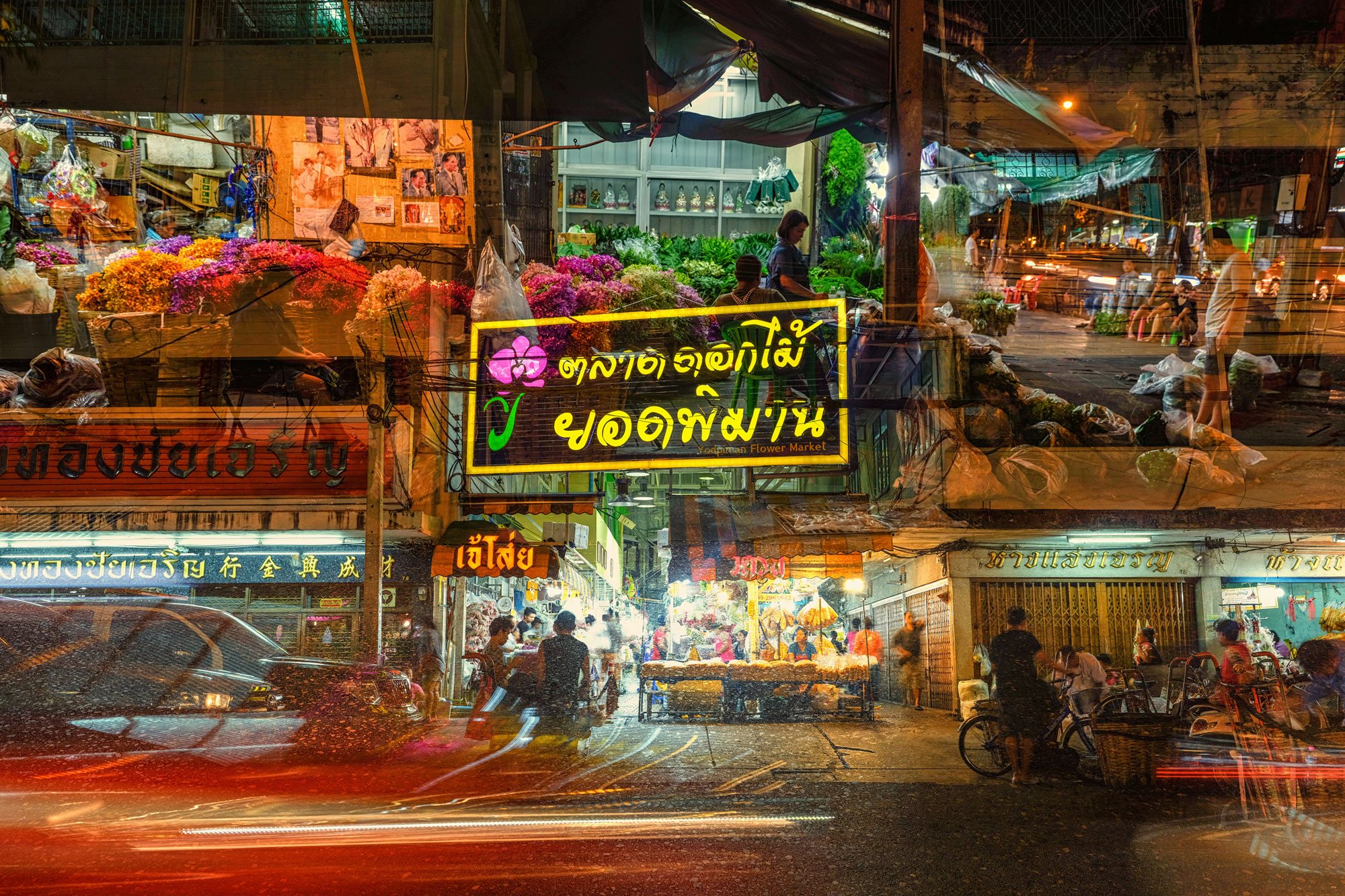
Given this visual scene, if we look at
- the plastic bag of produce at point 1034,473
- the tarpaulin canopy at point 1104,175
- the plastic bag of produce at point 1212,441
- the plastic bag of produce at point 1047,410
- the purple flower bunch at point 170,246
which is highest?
the tarpaulin canopy at point 1104,175

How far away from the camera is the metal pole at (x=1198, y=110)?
340 inches

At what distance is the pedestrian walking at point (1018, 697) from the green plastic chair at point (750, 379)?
7.40ft

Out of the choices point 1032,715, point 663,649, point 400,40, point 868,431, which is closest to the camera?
point 1032,715

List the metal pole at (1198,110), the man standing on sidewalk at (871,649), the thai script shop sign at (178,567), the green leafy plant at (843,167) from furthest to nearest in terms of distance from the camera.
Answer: the green leafy plant at (843,167) → the man standing on sidewalk at (871,649) → the metal pole at (1198,110) → the thai script shop sign at (178,567)

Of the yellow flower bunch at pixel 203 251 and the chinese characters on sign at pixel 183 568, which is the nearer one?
the yellow flower bunch at pixel 203 251

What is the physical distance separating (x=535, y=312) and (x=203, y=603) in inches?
160

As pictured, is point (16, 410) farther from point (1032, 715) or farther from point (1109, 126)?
point (1109, 126)

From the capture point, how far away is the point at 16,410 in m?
7.41

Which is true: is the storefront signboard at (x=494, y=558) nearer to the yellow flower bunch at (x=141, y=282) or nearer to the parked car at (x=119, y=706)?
the parked car at (x=119, y=706)

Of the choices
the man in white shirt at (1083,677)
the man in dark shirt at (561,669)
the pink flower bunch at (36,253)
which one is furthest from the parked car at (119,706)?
the man in white shirt at (1083,677)

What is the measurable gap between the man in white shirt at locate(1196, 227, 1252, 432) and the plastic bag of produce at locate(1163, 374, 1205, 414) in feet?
0.15

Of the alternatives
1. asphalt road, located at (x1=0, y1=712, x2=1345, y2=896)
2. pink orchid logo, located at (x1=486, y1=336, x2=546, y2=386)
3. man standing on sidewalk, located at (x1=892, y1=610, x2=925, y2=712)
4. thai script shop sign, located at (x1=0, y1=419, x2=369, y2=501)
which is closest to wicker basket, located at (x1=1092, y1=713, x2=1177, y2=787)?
asphalt road, located at (x1=0, y1=712, x2=1345, y2=896)

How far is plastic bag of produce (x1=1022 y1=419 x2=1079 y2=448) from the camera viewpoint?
7.27 metres

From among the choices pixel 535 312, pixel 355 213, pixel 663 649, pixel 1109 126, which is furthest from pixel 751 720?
pixel 1109 126
